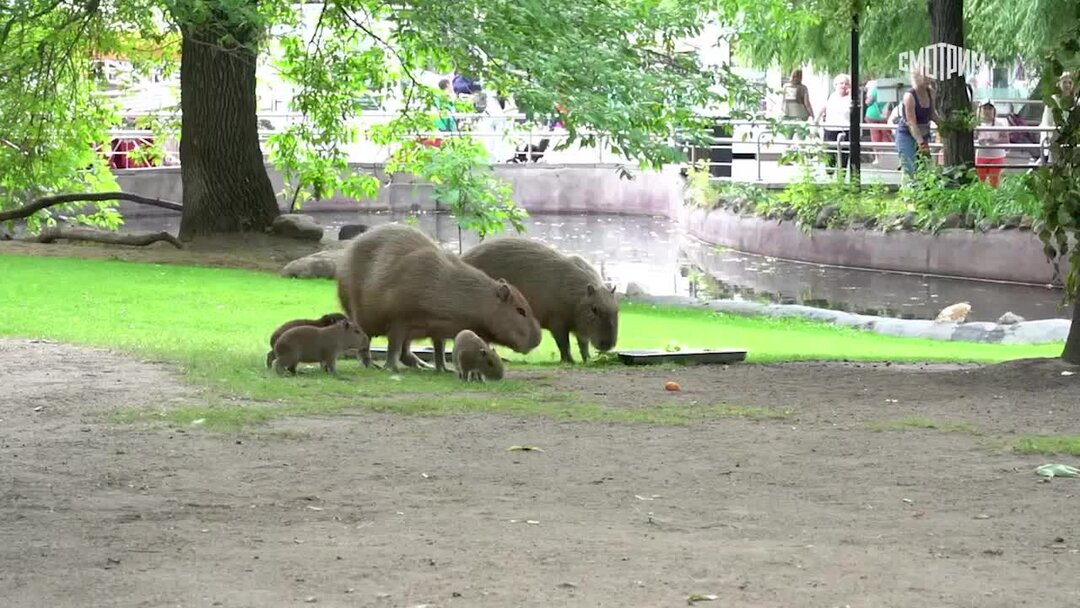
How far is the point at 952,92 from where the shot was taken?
26312 mm

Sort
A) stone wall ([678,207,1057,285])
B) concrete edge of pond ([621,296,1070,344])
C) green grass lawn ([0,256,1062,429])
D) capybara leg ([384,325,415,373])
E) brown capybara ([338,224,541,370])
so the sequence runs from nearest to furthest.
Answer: green grass lawn ([0,256,1062,429]) → brown capybara ([338,224,541,370]) → capybara leg ([384,325,415,373]) → concrete edge of pond ([621,296,1070,344]) → stone wall ([678,207,1057,285])

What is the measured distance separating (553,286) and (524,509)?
6.05 metres

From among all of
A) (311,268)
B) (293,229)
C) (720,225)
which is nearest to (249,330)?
(311,268)

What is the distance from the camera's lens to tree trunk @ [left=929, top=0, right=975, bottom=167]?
84.4 ft

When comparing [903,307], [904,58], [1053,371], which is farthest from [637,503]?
[904,58]

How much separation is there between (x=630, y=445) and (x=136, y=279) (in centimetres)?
1041

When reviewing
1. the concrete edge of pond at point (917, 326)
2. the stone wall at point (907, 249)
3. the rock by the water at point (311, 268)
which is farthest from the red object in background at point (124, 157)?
the concrete edge of pond at point (917, 326)

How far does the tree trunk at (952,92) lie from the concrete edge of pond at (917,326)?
26.1ft

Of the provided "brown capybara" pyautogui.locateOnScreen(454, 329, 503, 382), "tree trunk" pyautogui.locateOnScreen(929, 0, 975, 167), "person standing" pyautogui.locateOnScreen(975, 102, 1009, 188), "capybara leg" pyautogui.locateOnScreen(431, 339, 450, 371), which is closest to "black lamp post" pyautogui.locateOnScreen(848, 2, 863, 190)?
"tree trunk" pyautogui.locateOnScreen(929, 0, 975, 167)

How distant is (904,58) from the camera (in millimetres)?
29469

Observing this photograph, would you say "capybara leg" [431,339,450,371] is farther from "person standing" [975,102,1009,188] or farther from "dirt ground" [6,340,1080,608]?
"person standing" [975,102,1009,188]

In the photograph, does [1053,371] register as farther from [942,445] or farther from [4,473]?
[4,473]

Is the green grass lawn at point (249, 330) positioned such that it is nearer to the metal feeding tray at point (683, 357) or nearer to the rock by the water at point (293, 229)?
the metal feeding tray at point (683, 357)

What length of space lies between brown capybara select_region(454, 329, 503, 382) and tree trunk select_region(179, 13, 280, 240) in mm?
11603
